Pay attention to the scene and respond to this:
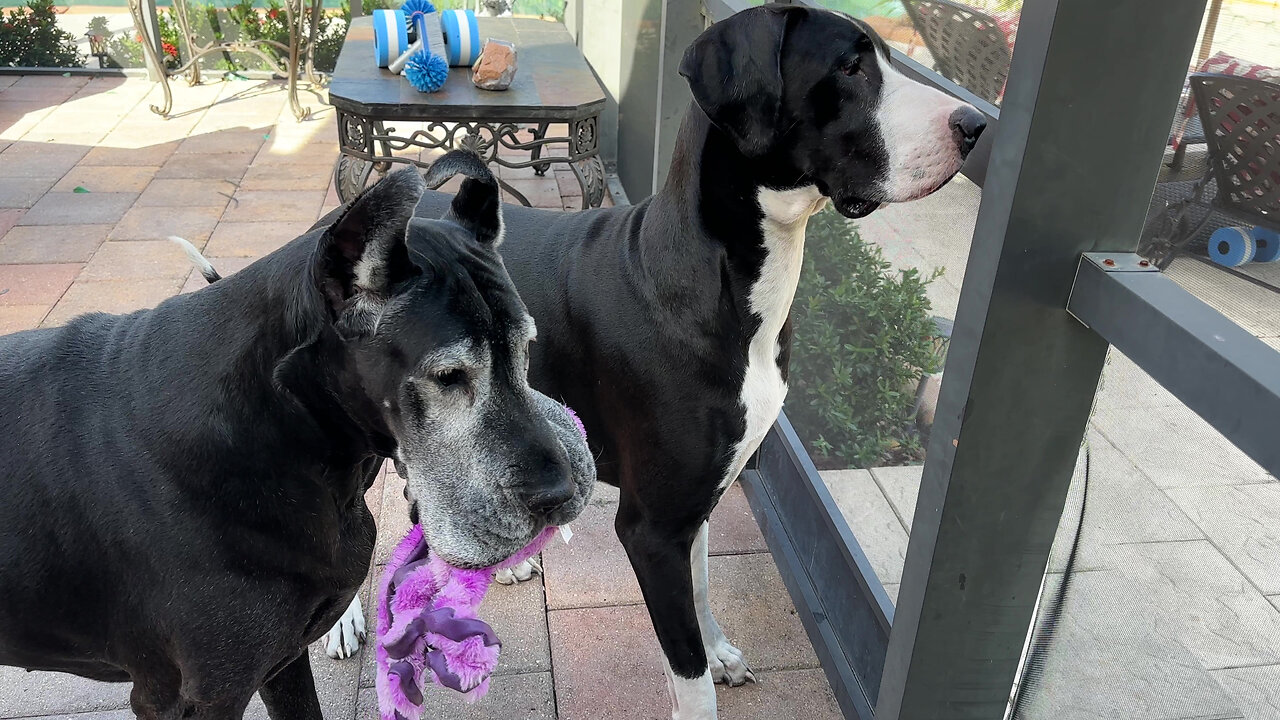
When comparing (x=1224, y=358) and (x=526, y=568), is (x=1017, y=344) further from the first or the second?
(x=526, y=568)

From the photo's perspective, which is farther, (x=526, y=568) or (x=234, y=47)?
(x=234, y=47)

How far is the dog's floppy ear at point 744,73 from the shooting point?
6.91ft

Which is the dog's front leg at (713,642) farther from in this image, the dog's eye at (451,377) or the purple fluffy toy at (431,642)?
the dog's eye at (451,377)

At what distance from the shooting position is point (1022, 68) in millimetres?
1688

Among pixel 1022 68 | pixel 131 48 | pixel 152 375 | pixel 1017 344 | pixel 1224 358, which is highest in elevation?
pixel 1022 68

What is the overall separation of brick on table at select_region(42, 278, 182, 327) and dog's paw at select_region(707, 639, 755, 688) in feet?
11.9

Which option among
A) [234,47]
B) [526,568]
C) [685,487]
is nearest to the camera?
[685,487]

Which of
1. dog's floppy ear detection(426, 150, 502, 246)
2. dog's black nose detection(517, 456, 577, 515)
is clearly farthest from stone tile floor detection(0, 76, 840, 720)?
dog's floppy ear detection(426, 150, 502, 246)

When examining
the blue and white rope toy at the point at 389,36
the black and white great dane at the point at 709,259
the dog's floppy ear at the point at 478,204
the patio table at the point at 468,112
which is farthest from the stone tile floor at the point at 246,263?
the dog's floppy ear at the point at 478,204

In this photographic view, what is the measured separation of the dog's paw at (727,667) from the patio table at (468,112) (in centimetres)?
296

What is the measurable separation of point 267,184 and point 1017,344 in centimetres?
626

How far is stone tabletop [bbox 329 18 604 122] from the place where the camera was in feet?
17.4

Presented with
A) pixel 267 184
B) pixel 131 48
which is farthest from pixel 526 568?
pixel 131 48

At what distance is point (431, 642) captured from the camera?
2.31m
